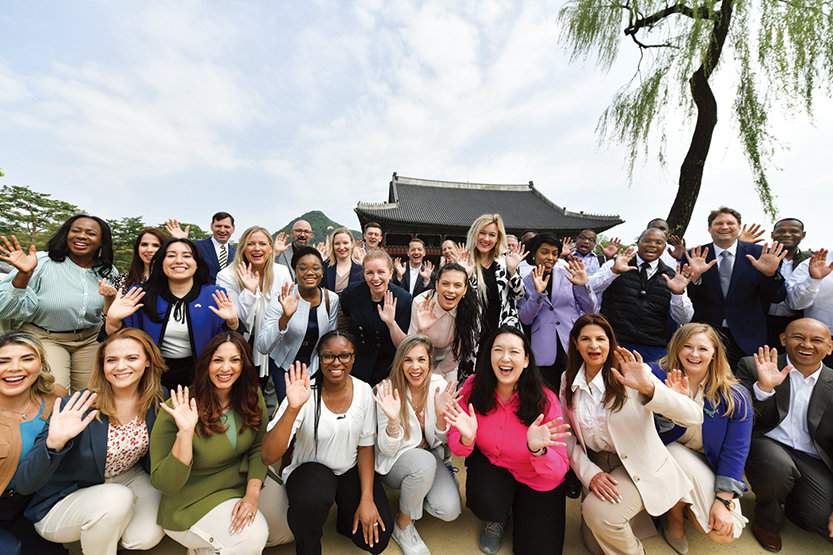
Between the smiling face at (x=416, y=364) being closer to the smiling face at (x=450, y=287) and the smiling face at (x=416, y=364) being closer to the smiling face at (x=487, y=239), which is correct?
the smiling face at (x=450, y=287)

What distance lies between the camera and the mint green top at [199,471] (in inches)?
74.1

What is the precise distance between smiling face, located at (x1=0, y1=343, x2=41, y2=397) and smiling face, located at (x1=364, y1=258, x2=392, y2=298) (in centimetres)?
212

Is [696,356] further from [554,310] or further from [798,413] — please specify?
[554,310]

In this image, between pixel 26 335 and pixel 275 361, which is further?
pixel 275 361

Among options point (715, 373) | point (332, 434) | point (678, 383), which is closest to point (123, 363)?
point (332, 434)

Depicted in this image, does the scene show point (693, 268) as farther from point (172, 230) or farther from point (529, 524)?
point (172, 230)

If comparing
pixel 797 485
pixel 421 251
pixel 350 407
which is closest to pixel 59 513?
pixel 350 407

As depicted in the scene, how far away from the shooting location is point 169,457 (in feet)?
6.15

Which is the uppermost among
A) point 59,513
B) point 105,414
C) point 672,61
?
point 672,61

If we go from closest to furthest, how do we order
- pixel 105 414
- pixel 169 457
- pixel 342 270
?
1. pixel 169 457
2. pixel 105 414
3. pixel 342 270

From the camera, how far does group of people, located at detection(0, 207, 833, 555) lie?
6.42 feet

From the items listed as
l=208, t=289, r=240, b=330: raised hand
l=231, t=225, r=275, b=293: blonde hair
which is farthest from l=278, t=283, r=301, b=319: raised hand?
l=231, t=225, r=275, b=293: blonde hair

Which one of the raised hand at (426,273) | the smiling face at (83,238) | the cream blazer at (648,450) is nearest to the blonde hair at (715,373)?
the cream blazer at (648,450)

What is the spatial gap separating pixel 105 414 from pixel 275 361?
110 cm
